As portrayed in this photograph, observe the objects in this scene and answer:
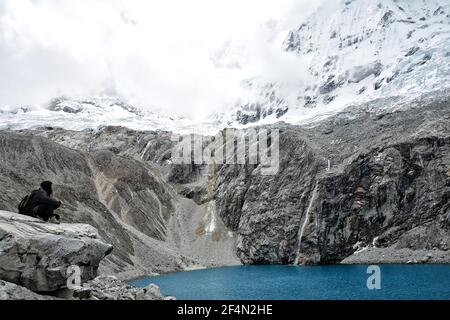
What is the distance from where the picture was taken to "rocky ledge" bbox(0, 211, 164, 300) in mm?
18438

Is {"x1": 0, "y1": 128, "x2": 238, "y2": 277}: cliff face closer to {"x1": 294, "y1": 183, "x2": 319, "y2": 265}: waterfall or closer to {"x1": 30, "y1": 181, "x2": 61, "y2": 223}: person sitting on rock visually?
{"x1": 294, "y1": 183, "x2": 319, "y2": 265}: waterfall

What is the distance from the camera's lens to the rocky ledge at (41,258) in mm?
18438

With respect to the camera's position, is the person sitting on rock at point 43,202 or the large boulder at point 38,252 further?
the person sitting on rock at point 43,202

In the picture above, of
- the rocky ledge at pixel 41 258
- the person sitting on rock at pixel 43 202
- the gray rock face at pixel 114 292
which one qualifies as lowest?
A: the gray rock face at pixel 114 292

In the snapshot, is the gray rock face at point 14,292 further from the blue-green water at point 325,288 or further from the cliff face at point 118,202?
the cliff face at point 118,202

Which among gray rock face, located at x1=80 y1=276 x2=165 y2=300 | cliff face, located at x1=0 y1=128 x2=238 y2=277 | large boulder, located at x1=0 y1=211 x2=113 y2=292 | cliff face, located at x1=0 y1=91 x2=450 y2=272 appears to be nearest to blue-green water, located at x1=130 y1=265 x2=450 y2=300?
cliff face, located at x1=0 y1=128 x2=238 y2=277

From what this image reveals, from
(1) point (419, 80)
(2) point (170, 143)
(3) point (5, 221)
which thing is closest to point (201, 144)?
(2) point (170, 143)

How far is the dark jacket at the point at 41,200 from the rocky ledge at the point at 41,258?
72 cm

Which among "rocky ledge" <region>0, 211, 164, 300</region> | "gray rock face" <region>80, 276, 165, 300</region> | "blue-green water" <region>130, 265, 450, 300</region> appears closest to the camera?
"rocky ledge" <region>0, 211, 164, 300</region>

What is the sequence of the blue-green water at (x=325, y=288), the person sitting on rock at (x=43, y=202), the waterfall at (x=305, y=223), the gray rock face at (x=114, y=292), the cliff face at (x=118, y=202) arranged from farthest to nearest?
1. the waterfall at (x=305, y=223)
2. the cliff face at (x=118, y=202)
3. the blue-green water at (x=325, y=288)
4. the gray rock face at (x=114, y=292)
5. the person sitting on rock at (x=43, y=202)

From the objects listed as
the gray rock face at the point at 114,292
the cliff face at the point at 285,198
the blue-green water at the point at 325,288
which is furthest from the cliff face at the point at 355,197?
the gray rock face at the point at 114,292

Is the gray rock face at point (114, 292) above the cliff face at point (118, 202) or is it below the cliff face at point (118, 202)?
below
